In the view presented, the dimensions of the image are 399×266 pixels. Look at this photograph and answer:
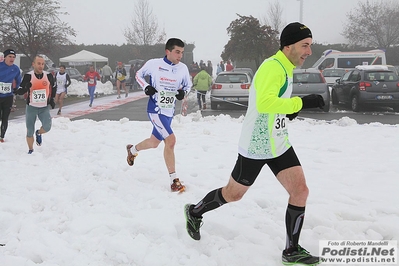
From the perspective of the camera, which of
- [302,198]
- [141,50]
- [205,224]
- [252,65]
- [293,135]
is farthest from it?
[141,50]

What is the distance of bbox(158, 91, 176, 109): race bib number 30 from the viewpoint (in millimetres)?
5223

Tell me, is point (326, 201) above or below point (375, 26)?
below

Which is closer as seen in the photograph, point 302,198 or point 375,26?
point 302,198

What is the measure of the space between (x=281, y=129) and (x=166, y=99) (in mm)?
2290

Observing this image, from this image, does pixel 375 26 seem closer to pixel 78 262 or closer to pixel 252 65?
pixel 252 65

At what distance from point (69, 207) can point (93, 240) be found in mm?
944

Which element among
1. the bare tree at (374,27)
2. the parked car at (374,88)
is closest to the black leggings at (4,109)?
the parked car at (374,88)

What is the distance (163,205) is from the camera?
4531mm

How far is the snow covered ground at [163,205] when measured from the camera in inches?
136

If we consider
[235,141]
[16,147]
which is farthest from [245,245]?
[16,147]

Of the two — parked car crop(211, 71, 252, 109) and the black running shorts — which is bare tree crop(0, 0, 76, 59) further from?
the black running shorts

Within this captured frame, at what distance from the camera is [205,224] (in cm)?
402

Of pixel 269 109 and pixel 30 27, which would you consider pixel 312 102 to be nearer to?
pixel 269 109

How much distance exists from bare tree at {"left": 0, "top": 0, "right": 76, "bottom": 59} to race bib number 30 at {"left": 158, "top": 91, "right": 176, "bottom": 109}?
1923 centimetres
